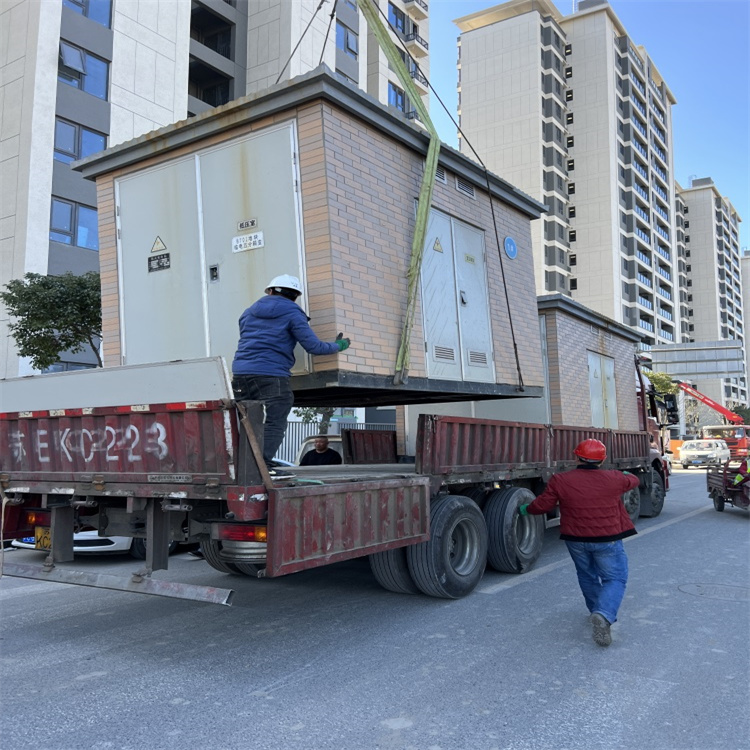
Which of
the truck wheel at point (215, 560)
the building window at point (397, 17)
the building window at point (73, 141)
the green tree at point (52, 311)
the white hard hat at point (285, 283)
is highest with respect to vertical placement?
the building window at point (397, 17)

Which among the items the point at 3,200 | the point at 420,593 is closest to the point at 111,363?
the point at 420,593

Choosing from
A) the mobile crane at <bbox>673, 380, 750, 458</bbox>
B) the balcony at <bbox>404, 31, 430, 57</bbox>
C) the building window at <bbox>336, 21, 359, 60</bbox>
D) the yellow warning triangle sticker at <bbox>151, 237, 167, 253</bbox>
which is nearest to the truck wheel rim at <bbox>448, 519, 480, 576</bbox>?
the yellow warning triangle sticker at <bbox>151, 237, 167, 253</bbox>

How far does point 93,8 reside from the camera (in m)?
23.4

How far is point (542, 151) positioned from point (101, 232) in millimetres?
60995

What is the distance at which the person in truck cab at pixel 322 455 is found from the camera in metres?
10.3

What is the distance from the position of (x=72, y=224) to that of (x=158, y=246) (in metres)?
17.3

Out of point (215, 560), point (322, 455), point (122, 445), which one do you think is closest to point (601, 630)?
point (122, 445)

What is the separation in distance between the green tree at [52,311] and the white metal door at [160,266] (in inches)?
345

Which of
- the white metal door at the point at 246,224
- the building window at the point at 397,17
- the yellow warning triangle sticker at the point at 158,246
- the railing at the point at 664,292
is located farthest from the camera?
the railing at the point at 664,292

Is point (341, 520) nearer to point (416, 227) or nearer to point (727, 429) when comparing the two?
point (416, 227)

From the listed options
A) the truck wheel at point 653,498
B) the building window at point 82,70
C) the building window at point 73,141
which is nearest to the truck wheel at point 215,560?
the truck wheel at point 653,498

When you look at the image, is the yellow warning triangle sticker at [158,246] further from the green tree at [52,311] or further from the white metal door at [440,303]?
the green tree at [52,311]

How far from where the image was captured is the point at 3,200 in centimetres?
2142

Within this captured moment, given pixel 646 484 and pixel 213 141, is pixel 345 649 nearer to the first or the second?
pixel 213 141
